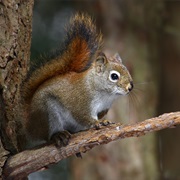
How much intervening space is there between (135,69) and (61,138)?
146cm

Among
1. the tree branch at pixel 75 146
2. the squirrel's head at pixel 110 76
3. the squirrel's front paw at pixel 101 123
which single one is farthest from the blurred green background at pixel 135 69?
the tree branch at pixel 75 146

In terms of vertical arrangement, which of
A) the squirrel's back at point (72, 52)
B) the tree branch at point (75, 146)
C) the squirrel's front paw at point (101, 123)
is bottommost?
the tree branch at point (75, 146)

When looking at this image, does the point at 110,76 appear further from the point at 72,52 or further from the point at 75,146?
the point at 75,146

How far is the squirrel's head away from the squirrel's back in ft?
0.17

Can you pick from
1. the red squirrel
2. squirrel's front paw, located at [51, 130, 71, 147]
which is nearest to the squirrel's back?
the red squirrel

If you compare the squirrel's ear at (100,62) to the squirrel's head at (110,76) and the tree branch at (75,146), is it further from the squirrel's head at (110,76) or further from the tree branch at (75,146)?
the tree branch at (75,146)

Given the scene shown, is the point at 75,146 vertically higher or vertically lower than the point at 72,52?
lower

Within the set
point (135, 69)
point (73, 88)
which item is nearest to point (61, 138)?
point (73, 88)

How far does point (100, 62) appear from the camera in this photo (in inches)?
67.0

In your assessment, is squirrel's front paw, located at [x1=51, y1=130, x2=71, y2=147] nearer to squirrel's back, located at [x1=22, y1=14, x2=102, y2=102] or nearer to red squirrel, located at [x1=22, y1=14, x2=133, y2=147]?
red squirrel, located at [x1=22, y1=14, x2=133, y2=147]

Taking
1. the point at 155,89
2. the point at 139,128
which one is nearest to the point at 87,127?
the point at 139,128

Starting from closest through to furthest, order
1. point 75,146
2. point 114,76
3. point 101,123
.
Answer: point 75,146
point 101,123
point 114,76

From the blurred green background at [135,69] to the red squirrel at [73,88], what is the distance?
0.94 meters

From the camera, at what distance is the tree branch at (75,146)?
1342 millimetres
